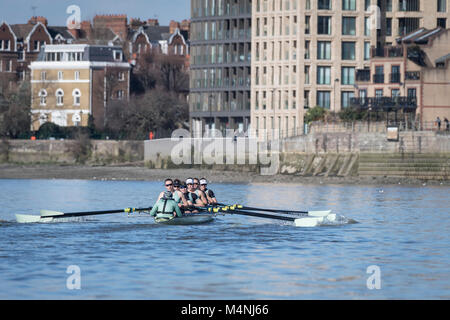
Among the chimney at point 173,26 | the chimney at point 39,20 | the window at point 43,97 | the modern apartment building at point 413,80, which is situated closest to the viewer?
the modern apartment building at point 413,80

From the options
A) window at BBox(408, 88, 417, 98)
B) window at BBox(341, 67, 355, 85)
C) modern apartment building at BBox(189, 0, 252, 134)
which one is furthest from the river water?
modern apartment building at BBox(189, 0, 252, 134)

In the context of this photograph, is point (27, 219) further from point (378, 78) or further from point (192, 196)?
point (378, 78)

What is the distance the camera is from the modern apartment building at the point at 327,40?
111812 millimetres

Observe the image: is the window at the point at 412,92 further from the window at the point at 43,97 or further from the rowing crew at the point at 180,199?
the window at the point at 43,97

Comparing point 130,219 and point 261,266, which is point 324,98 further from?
point 261,266

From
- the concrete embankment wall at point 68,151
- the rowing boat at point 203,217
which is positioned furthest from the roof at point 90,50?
the rowing boat at point 203,217

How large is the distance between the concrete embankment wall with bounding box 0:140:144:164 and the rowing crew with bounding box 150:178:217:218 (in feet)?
200

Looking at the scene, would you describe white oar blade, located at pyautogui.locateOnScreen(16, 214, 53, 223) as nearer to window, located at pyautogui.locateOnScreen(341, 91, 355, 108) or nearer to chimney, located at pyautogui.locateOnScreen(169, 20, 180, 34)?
window, located at pyautogui.locateOnScreen(341, 91, 355, 108)

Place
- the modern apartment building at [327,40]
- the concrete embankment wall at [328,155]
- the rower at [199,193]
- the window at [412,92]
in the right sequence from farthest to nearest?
the modern apartment building at [327,40] < the window at [412,92] < the concrete embankment wall at [328,155] < the rower at [199,193]

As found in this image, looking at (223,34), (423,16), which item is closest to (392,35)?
(423,16)

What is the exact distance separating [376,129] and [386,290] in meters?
61.3

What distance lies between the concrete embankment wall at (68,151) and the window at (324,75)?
832 inches

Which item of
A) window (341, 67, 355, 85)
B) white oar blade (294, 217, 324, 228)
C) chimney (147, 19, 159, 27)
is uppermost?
chimney (147, 19, 159, 27)

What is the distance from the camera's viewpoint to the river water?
27938mm
